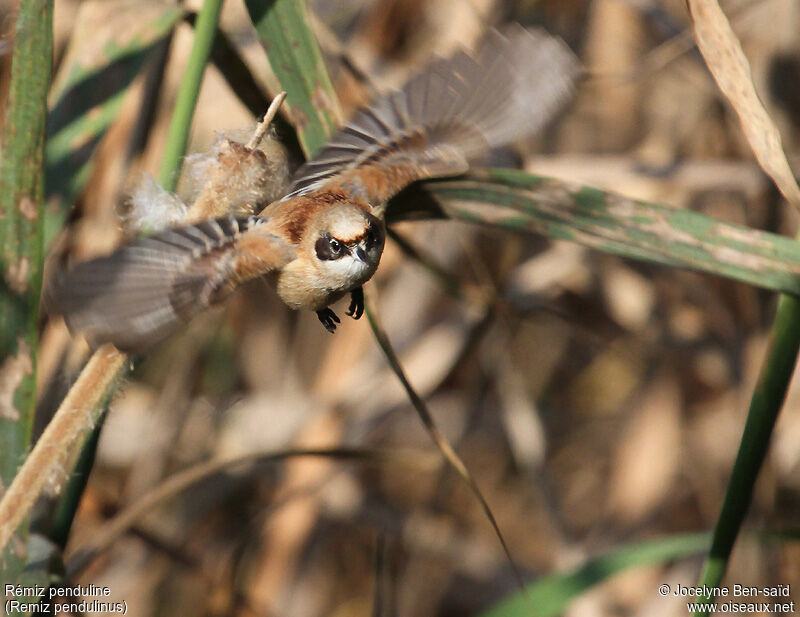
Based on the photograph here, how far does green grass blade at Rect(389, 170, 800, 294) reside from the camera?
0.95 metres

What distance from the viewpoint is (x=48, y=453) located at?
83 cm

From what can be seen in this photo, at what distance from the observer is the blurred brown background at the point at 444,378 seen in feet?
6.48

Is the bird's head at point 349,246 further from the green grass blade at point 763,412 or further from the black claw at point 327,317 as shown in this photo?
the green grass blade at point 763,412

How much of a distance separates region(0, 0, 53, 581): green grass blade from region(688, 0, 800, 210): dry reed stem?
0.81 m

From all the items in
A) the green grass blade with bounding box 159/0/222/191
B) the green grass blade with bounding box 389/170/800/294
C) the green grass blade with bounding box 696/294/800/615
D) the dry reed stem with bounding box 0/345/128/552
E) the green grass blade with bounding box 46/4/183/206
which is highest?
the green grass blade with bounding box 46/4/183/206

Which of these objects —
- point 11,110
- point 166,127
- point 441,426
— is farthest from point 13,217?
point 441,426

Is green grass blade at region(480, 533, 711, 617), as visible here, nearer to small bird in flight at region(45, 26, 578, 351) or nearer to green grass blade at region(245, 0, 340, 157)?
small bird in flight at region(45, 26, 578, 351)

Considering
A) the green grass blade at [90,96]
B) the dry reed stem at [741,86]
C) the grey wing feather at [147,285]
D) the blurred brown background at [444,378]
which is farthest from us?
the blurred brown background at [444,378]

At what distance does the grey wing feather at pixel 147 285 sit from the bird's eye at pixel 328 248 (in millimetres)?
134

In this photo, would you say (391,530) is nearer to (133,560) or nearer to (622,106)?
(133,560)

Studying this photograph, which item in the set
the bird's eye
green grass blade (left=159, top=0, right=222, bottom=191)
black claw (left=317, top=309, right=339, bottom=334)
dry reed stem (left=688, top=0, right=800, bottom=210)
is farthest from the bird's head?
dry reed stem (left=688, top=0, right=800, bottom=210)

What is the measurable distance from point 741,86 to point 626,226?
22cm

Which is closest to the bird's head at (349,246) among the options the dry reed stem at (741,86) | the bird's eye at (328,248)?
the bird's eye at (328,248)

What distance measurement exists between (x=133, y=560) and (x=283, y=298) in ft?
4.23
